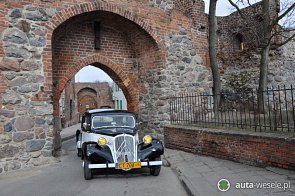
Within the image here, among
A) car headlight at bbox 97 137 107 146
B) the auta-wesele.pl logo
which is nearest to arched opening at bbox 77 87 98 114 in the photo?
car headlight at bbox 97 137 107 146

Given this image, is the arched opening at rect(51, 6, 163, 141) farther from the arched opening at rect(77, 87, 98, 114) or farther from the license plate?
the arched opening at rect(77, 87, 98, 114)

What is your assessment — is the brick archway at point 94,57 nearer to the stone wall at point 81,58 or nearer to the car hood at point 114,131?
the stone wall at point 81,58

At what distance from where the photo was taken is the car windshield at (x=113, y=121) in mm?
7473

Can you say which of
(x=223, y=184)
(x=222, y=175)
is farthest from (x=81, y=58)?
(x=223, y=184)

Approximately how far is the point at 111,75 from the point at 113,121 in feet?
14.5

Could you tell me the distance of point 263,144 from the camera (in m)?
6.32

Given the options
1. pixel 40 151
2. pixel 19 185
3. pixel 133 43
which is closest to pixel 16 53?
pixel 40 151

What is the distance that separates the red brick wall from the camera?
5891mm

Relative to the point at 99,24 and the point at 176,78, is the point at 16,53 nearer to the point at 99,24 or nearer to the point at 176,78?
the point at 99,24

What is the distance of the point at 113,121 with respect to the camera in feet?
24.9

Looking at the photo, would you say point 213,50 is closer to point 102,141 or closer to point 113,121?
point 113,121

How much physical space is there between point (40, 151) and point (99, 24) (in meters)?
5.26

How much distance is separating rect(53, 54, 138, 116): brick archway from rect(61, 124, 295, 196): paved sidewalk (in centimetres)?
418

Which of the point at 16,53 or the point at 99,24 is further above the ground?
the point at 99,24
